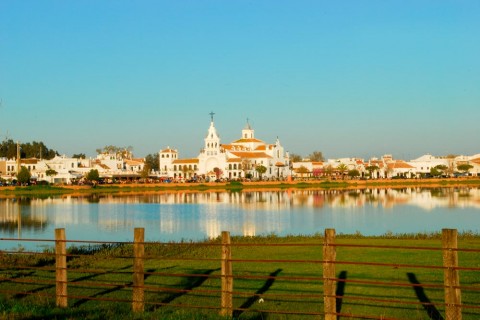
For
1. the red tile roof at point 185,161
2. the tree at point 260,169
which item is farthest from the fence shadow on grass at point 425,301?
the red tile roof at point 185,161

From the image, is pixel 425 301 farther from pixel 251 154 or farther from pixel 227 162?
pixel 251 154

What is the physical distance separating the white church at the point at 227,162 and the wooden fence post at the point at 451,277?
12224 centimetres

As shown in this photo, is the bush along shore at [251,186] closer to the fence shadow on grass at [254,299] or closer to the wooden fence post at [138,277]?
the fence shadow on grass at [254,299]

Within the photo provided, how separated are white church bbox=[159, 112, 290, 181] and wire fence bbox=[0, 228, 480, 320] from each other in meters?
114

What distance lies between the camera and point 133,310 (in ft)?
32.0

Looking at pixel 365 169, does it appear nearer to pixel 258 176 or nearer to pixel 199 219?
pixel 258 176

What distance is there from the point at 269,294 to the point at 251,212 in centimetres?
3902

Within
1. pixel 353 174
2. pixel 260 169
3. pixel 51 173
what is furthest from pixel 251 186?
pixel 51 173

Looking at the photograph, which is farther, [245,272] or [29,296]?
[245,272]

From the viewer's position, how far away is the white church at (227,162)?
13712 cm

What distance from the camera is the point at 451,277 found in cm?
786

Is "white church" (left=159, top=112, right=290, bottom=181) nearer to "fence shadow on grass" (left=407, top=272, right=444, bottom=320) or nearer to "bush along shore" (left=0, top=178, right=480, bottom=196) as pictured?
"bush along shore" (left=0, top=178, right=480, bottom=196)

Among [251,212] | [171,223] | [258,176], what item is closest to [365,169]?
[258,176]

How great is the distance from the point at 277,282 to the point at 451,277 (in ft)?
18.5
